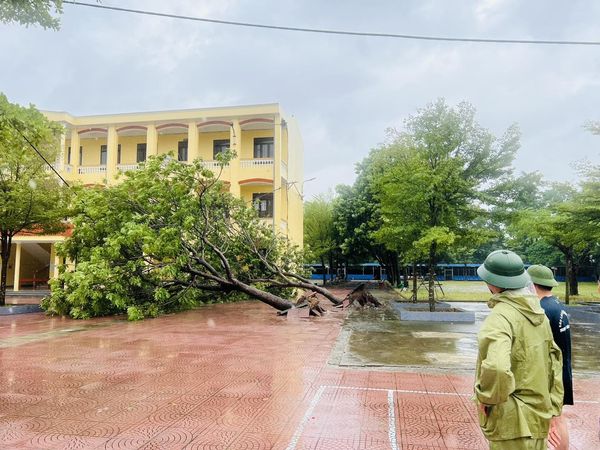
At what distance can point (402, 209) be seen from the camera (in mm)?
16203

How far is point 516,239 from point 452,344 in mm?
13806

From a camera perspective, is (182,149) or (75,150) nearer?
(75,150)

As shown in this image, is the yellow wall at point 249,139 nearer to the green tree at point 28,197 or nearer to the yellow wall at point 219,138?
the yellow wall at point 219,138

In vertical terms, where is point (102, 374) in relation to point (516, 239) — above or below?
below

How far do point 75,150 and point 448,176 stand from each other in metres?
21.8

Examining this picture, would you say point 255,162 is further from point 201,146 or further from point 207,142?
point 201,146

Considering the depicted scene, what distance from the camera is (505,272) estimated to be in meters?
2.71

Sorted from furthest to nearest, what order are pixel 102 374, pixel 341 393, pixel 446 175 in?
Result: pixel 446 175 < pixel 102 374 < pixel 341 393

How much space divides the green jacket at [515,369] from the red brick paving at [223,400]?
2.31m

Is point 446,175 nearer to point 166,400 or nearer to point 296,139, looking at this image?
point 166,400

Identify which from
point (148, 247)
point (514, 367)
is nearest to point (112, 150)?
point (148, 247)

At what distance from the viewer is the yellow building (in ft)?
85.1

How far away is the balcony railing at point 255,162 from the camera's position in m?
26.0

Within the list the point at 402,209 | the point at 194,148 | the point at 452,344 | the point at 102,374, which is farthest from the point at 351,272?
the point at 102,374
